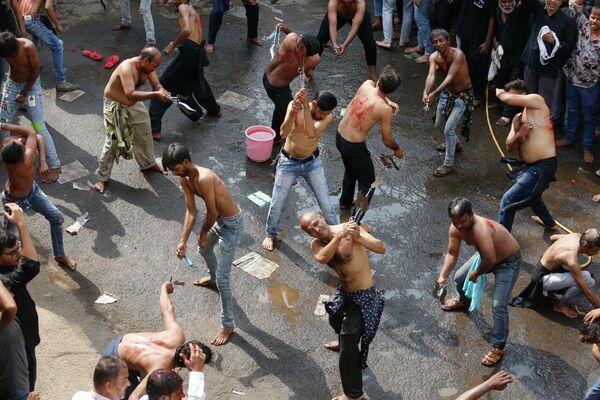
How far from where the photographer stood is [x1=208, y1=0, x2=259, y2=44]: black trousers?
10.8 m

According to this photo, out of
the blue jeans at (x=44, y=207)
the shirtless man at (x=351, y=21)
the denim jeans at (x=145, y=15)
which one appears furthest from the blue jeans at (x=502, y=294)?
the denim jeans at (x=145, y=15)

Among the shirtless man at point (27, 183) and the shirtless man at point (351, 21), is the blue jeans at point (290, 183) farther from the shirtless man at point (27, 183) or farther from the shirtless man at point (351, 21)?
the shirtless man at point (351, 21)

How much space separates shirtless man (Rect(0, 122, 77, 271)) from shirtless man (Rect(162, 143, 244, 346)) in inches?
51.0

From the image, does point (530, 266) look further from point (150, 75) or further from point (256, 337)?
point (150, 75)

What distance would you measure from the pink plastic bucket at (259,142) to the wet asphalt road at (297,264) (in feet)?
0.47

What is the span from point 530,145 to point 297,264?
105 inches

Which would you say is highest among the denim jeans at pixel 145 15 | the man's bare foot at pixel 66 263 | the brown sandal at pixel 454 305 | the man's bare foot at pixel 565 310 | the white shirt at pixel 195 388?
the white shirt at pixel 195 388

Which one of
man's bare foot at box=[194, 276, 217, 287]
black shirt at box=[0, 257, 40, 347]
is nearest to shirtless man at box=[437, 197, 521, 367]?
man's bare foot at box=[194, 276, 217, 287]

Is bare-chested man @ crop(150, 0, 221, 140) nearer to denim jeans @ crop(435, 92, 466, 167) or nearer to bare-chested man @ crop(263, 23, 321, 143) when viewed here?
bare-chested man @ crop(263, 23, 321, 143)

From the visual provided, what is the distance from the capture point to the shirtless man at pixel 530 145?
23.4 ft

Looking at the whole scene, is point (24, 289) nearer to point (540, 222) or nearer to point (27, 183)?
point (27, 183)

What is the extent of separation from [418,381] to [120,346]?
2.58 meters

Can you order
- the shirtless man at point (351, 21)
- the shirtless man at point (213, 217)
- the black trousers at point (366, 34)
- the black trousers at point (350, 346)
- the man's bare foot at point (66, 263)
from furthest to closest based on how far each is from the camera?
the black trousers at point (366, 34)
the shirtless man at point (351, 21)
the man's bare foot at point (66, 263)
the shirtless man at point (213, 217)
the black trousers at point (350, 346)

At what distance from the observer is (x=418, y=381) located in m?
6.10
